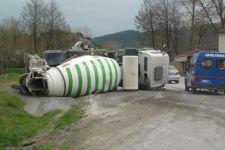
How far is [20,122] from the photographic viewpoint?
1880 centimetres

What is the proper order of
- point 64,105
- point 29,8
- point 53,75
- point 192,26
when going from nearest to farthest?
point 64,105 < point 53,75 < point 29,8 < point 192,26

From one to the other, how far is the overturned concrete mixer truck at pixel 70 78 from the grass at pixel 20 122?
4.11m

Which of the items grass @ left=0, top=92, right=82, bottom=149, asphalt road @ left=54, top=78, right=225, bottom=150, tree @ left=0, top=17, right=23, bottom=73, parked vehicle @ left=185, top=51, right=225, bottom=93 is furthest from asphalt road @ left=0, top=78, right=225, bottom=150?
tree @ left=0, top=17, right=23, bottom=73

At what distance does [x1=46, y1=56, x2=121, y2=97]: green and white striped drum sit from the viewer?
27062 millimetres

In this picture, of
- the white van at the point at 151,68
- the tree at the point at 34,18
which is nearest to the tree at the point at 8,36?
the tree at the point at 34,18

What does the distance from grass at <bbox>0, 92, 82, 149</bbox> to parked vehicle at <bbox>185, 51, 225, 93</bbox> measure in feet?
36.9

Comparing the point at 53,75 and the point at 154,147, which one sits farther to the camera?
the point at 53,75

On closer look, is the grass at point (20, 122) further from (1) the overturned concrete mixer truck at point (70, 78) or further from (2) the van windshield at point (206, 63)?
(2) the van windshield at point (206, 63)

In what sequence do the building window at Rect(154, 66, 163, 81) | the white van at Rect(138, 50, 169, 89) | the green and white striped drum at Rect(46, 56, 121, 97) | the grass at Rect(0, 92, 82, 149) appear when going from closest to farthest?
the grass at Rect(0, 92, 82, 149) → the green and white striped drum at Rect(46, 56, 121, 97) → the white van at Rect(138, 50, 169, 89) → the building window at Rect(154, 66, 163, 81)

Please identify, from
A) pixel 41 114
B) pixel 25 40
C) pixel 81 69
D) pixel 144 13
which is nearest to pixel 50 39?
pixel 25 40

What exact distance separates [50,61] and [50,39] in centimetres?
4621

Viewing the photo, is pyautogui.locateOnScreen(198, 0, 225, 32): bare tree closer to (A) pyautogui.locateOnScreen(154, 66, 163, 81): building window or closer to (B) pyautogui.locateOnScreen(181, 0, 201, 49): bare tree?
(B) pyautogui.locateOnScreen(181, 0, 201, 49): bare tree

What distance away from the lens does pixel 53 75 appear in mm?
27078

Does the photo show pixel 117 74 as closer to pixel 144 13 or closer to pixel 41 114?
pixel 41 114
